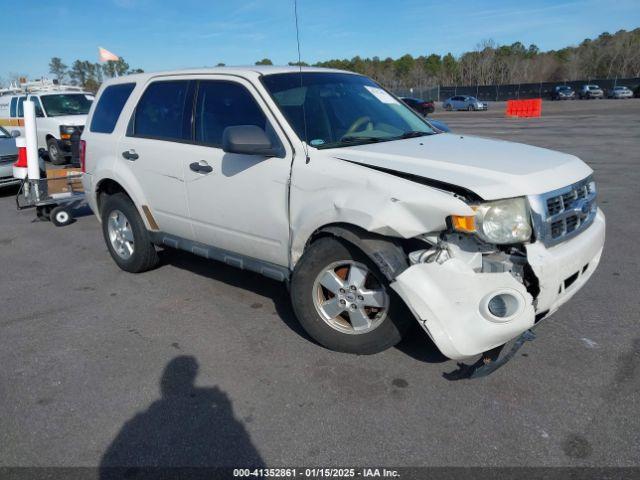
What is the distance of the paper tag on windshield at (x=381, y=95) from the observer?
4.52 meters

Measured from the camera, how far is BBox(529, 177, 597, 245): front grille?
2910 mm

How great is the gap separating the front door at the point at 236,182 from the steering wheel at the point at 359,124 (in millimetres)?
567

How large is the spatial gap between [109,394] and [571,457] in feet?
8.68

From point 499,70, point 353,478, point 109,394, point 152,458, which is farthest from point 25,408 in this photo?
point 499,70

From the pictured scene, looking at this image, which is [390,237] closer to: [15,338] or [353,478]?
[353,478]

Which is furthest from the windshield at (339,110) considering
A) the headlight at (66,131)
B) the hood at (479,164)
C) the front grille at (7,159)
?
the headlight at (66,131)

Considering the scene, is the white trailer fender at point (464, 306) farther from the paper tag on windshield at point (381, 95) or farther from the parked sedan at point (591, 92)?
the parked sedan at point (591, 92)

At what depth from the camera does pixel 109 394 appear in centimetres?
322

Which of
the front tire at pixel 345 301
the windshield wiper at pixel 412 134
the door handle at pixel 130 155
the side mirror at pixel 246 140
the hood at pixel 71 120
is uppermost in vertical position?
the hood at pixel 71 120

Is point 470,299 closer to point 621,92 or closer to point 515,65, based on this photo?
point 621,92

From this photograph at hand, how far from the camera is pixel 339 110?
407 centimetres

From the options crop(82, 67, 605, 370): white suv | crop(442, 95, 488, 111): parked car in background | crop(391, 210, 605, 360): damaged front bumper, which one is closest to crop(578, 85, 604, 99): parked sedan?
crop(442, 95, 488, 111): parked car in background

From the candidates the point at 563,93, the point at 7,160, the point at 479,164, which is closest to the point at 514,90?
the point at 563,93

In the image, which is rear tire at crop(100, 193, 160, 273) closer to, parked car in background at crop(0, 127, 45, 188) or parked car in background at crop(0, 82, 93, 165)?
parked car in background at crop(0, 127, 45, 188)
